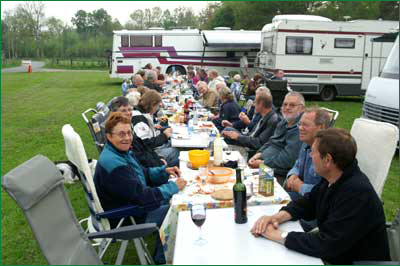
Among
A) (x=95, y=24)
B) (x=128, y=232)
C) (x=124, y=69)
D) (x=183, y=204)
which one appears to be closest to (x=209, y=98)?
(x=183, y=204)

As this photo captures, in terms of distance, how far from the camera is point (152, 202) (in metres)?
2.84

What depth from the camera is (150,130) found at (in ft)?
14.7

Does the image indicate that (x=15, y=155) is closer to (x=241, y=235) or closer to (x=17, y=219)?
(x=17, y=219)

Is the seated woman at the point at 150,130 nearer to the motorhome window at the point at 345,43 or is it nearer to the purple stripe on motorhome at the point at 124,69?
the motorhome window at the point at 345,43

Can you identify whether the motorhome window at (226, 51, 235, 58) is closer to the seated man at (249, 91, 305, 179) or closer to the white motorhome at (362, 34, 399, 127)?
the white motorhome at (362, 34, 399, 127)

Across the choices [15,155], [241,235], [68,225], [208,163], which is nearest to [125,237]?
[68,225]

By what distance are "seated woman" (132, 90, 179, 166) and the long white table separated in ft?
6.91

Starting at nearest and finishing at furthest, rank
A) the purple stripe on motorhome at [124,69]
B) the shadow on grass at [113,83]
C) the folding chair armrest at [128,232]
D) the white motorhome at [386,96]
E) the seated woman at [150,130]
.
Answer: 1. the folding chair armrest at [128,232]
2. the seated woman at [150,130]
3. the white motorhome at [386,96]
4. the purple stripe on motorhome at [124,69]
5. the shadow on grass at [113,83]

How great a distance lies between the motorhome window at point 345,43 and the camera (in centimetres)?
1350

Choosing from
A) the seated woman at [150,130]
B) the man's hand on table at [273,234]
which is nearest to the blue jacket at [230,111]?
the seated woman at [150,130]

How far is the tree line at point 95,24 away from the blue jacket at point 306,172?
3038 centimetres

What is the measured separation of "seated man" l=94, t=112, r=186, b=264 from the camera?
2746 millimetres

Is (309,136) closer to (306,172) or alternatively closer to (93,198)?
(306,172)

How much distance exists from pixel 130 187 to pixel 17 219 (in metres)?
2.23
